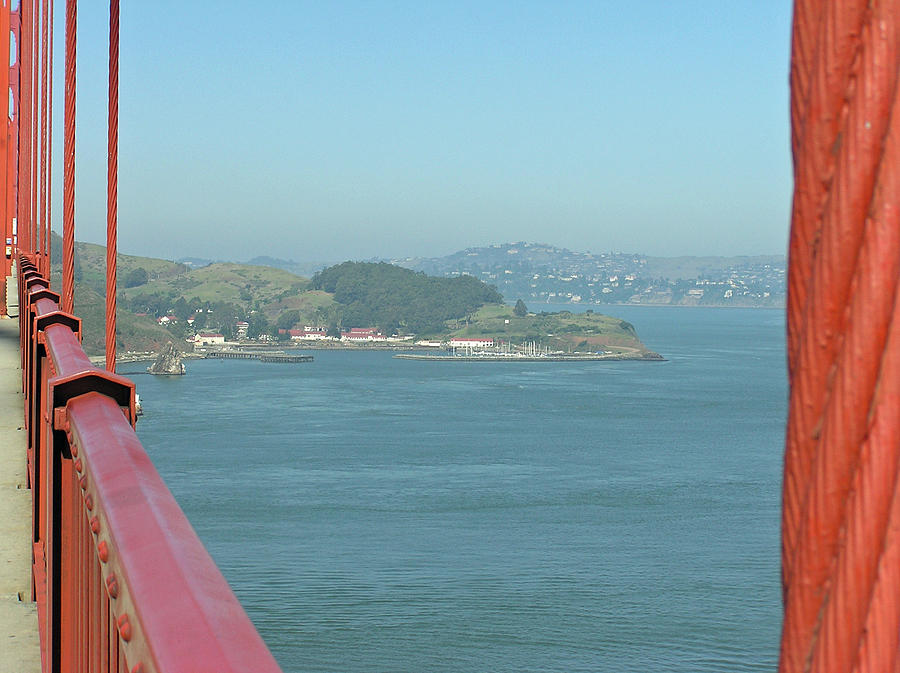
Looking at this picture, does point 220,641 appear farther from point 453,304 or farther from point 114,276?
point 453,304

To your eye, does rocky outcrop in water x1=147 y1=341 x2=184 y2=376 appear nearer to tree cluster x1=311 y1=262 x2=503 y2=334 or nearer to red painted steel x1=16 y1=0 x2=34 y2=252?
tree cluster x1=311 y1=262 x2=503 y2=334

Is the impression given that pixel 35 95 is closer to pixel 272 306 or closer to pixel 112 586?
pixel 112 586

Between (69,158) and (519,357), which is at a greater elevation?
(69,158)

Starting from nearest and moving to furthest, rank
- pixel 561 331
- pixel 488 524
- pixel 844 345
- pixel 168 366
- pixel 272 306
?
pixel 844 345, pixel 488 524, pixel 168 366, pixel 561 331, pixel 272 306

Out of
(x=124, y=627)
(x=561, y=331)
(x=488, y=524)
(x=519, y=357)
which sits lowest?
(x=488, y=524)

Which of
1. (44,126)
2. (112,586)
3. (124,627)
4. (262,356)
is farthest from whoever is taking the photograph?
(262,356)

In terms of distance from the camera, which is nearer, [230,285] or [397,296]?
[397,296]

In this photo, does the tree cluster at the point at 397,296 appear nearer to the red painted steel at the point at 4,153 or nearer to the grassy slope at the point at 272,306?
the grassy slope at the point at 272,306

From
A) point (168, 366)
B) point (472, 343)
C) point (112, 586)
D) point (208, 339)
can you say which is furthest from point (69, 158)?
point (472, 343)
